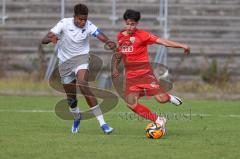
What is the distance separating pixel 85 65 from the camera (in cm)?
1447

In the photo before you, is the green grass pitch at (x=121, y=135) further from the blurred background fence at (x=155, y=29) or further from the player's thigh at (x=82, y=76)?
the blurred background fence at (x=155, y=29)

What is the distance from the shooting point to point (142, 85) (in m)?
14.0

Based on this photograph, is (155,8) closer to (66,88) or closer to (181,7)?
(181,7)

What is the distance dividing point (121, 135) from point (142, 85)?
941 mm

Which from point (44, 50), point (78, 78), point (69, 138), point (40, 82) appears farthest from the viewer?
point (44, 50)

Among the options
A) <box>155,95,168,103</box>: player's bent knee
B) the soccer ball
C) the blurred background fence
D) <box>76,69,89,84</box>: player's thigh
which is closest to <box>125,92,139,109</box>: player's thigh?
<box>155,95,168,103</box>: player's bent knee

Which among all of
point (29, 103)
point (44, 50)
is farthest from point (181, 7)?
point (29, 103)

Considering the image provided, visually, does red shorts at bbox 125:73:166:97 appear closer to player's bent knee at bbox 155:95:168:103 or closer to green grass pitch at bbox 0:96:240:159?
player's bent knee at bbox 155:95:168:103

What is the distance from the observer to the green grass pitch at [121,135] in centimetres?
1122

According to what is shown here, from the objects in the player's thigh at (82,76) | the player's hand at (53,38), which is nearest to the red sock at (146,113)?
the player's thigh at (82,76)

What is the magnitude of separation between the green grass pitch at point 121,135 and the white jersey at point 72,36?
145 cm

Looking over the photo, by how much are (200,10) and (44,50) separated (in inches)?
245

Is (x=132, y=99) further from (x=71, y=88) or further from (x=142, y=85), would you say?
(x=71, y=88)

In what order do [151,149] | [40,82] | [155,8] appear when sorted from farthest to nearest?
[155,8] < [40,82] < [151,149]
